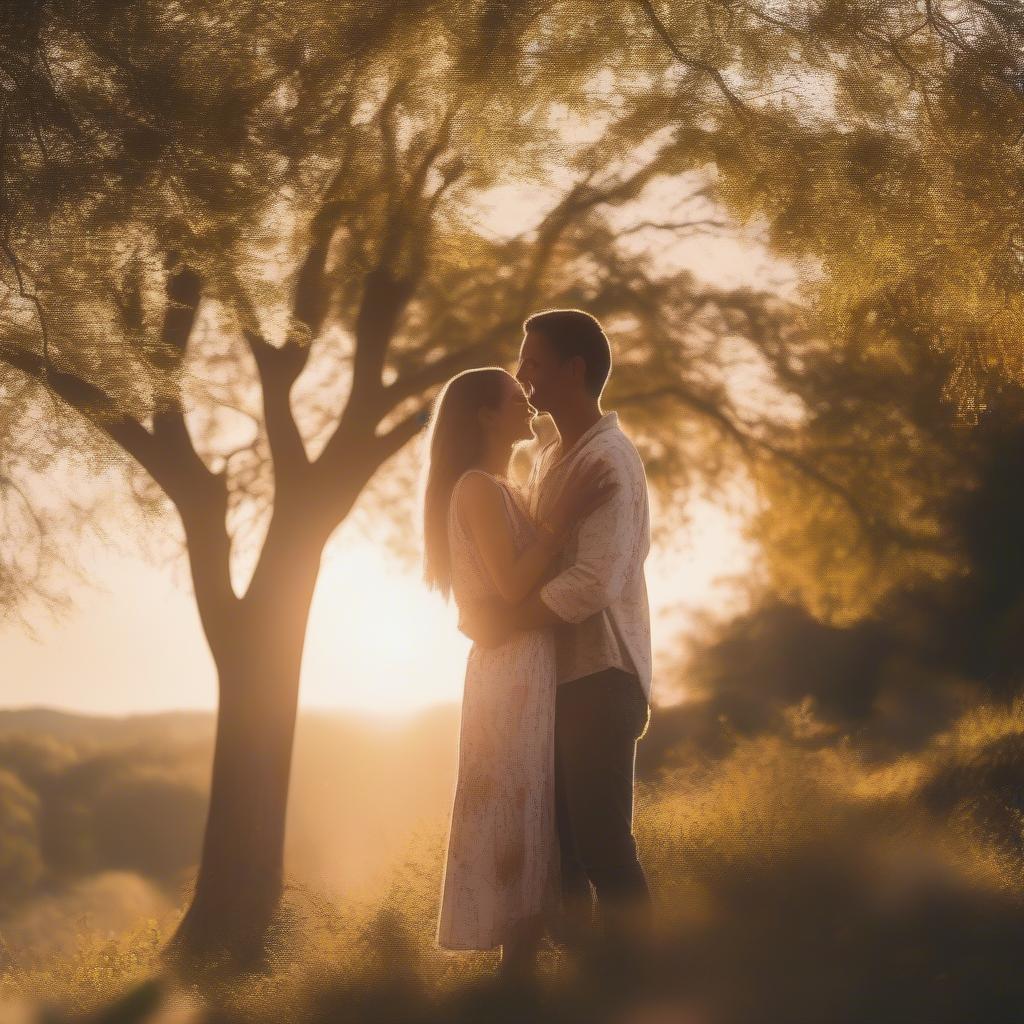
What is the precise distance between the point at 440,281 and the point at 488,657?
5865mm

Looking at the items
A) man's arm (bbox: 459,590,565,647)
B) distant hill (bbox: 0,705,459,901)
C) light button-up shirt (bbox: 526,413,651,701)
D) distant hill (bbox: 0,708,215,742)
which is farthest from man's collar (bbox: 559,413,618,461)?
distant hill (bbox: 0,708,215,742)

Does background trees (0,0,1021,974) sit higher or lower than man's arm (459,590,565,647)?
higher

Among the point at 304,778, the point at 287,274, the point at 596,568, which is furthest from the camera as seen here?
the point at 304,778

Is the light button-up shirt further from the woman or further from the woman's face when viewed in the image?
the woman's face

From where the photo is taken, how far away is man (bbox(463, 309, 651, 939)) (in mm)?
3402

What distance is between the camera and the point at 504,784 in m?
3.54

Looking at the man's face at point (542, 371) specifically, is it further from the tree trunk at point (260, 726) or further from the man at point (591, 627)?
the tree trunk at point (260, 726)

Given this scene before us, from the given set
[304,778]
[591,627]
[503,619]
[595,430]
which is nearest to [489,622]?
[503,619]

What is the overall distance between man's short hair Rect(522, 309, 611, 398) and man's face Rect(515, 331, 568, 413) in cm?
2

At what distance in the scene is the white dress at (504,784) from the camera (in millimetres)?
3518

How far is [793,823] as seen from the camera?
508 centimetres

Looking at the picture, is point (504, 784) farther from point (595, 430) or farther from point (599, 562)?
point (595, 430)

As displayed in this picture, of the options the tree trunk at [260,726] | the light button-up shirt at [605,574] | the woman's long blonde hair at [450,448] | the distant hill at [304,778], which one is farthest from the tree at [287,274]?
the light button-up shirt at [605,574]

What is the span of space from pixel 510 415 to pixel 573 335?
1.04 feet
